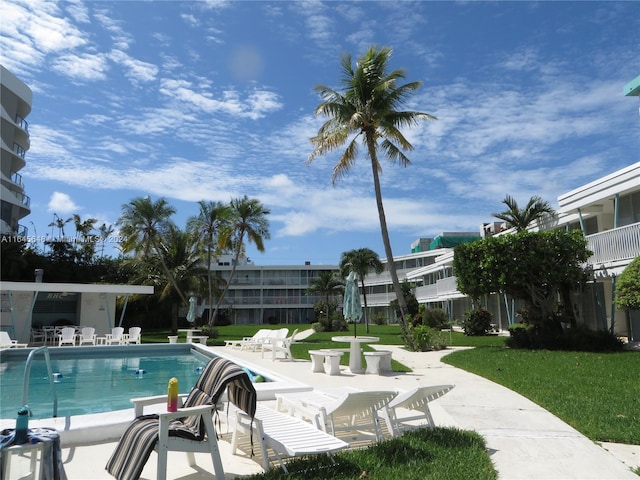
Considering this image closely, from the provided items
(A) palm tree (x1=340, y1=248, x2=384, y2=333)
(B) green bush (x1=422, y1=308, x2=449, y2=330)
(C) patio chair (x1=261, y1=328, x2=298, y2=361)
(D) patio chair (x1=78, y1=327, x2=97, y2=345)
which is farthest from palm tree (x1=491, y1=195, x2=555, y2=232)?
(D) patio chair (x1=78, y1=327, x2=97, y2=345)

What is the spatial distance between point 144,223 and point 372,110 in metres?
19.0

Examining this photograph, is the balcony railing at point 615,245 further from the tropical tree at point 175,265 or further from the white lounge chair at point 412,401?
the tropical tree at point 175,265

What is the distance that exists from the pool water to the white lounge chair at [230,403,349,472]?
17.2ft

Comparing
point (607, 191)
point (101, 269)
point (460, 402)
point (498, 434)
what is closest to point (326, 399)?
point (498, 434)

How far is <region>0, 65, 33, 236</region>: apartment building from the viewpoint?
40625 millimetres

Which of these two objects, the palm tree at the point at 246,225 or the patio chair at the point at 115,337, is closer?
the patio chair at the point at 115,337

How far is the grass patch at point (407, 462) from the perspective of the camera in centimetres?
434

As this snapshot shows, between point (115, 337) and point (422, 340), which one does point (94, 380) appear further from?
point (422, 340)

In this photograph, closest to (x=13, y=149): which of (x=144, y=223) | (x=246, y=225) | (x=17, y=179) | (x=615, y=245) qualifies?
(x=17, y=179)

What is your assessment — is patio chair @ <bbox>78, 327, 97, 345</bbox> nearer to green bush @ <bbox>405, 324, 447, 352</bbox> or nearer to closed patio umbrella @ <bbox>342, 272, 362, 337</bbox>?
closed patio umbrella @ <bbox>342, 272, 362, 337</bbox>

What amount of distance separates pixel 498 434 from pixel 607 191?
14.3m

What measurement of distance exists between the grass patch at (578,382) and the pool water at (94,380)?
7563mm

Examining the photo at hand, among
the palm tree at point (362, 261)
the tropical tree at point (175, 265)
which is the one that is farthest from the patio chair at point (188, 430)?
the palm tree at point (362, 261)

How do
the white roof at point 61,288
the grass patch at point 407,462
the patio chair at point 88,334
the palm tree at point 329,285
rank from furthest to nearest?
the palm tree at point 329,285, the patio chair at point 88,334, the white roof at point 61,288, the grass patch at point 407,462
